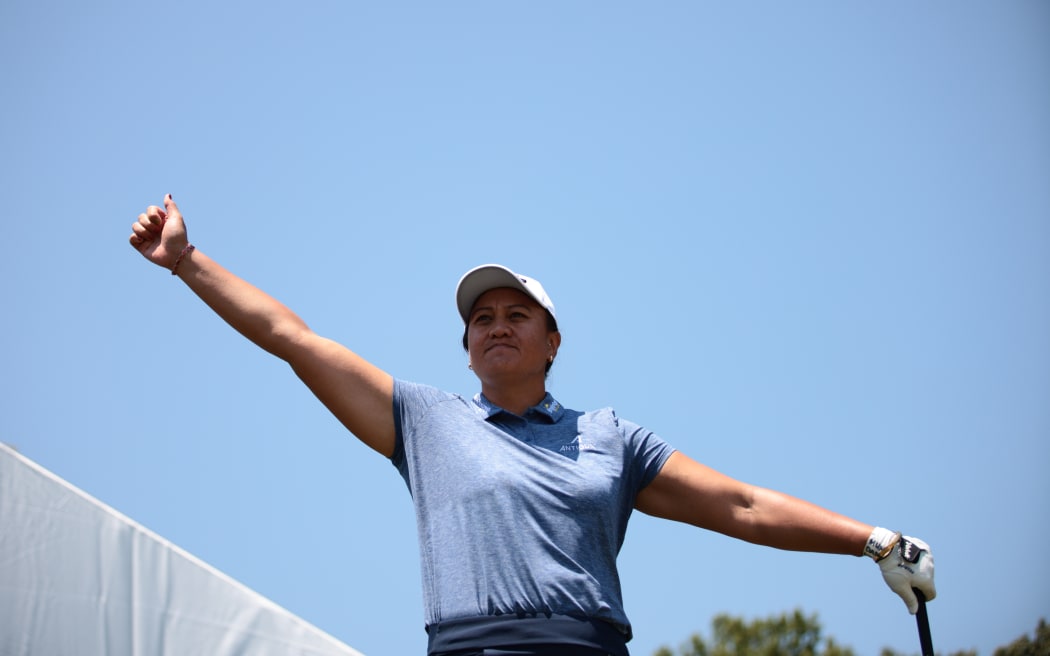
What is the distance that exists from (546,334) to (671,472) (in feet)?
2.34

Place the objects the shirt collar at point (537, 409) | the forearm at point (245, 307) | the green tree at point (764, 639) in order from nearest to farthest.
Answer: the forearm at point (245, 307), the shirt collar at point (537, 409), the green tree at point (764, 639)

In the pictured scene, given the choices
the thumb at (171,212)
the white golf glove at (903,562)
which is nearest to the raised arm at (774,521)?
the white golf glove at (903,562)

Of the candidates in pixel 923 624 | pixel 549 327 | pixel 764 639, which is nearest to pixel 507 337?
pixel 549 327

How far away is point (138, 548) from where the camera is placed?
3.47 metres

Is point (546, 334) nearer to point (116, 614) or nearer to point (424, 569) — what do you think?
point (424, 569)

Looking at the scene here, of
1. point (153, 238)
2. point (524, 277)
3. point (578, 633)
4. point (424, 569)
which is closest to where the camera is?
point (578, 633)

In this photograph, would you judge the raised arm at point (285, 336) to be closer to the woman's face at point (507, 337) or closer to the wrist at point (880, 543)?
the woman's face at point (507, 337)

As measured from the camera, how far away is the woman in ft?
10.2

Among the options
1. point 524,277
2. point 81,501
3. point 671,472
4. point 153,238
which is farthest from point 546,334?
point 81,501

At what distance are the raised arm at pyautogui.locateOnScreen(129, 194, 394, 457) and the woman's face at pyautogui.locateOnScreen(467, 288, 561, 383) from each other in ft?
1.36

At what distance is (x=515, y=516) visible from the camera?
3203 mm

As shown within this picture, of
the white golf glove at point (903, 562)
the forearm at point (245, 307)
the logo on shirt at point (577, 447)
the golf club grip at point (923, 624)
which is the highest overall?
the forearm at point (245, 307)

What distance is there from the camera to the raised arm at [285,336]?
3.41 m

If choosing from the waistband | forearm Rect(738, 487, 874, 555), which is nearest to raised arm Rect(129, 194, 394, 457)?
the waistband
